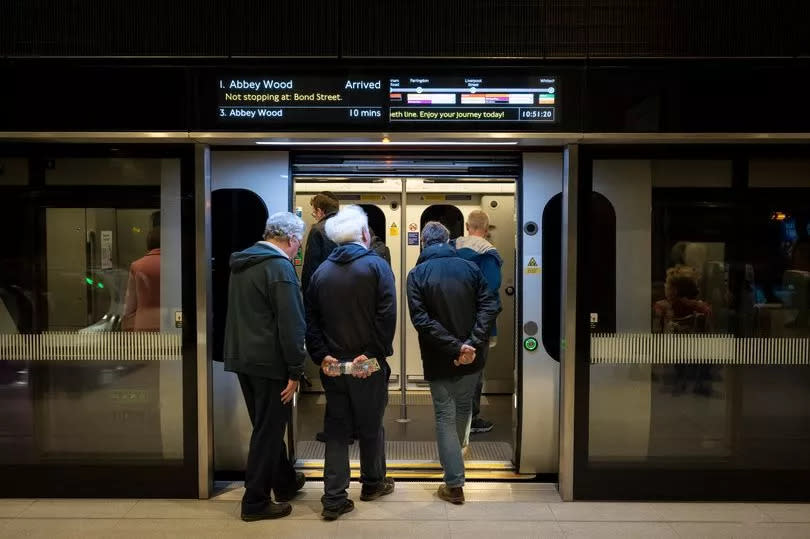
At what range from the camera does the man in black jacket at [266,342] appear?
382 cm

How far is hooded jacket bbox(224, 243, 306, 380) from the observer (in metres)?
3.80

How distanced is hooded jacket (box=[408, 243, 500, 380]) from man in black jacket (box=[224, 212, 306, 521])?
74 centimetres

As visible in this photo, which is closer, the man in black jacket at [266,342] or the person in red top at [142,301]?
the man in black jacket at [266,342]

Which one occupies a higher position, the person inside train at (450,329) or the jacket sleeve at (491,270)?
the jacket sleeve at (491,270)

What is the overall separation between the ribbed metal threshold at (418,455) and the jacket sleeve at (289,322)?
4.18ft

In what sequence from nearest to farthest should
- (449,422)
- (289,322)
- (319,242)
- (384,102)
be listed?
(289,322)
(384,102)
(449,422)
(319,242)

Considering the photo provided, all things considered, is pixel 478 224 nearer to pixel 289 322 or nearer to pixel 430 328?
pixel 430 328

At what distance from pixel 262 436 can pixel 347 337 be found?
Result: 2.42ft

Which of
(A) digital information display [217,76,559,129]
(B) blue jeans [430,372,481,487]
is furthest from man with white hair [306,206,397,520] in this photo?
(A) digital information display [217,76,559,129]

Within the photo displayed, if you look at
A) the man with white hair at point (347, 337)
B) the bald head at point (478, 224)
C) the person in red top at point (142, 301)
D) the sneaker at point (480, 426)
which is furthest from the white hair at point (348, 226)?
the sneaker at point (480, 426)

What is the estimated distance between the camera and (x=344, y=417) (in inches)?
158

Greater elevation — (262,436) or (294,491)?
(262,436)

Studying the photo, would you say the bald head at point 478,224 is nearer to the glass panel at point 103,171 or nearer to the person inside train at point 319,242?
the person inside train at point 319,242

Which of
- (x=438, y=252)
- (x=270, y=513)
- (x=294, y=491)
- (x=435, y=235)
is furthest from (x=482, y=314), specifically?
(x=270, y=513)
